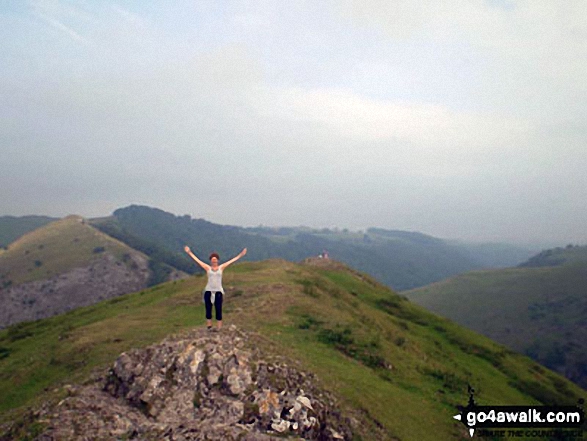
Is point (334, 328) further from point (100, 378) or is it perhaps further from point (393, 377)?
point (100, 378)

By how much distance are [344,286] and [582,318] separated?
170 m

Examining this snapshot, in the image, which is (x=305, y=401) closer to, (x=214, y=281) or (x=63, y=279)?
(x=214, y=281)

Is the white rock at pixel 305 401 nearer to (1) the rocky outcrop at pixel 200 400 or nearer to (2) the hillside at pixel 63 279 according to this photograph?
(1) the rocky outcrop at pixel 200 400

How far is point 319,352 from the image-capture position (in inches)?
928

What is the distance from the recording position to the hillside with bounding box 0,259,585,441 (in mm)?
18500

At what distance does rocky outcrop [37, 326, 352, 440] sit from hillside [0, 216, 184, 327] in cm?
15885

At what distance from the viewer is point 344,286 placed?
176 feet

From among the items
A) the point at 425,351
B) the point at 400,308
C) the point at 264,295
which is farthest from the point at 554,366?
the point at 264,295

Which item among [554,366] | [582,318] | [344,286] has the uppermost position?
[344,286]

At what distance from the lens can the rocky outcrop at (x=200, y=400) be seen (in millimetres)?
12547

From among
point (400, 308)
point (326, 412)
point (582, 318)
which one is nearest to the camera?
point (326, 412)

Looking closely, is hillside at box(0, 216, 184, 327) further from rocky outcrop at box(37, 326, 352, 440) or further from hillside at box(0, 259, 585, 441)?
rocky outcrop at box(37, 326, 352, 440)

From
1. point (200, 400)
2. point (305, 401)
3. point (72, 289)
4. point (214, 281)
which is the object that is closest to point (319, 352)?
point (214, 281)

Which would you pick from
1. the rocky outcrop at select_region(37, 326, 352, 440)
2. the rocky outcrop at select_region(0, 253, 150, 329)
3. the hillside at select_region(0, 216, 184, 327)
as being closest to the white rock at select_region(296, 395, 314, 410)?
the rocky outcrop at select_region(37, 326, 352, 440)
